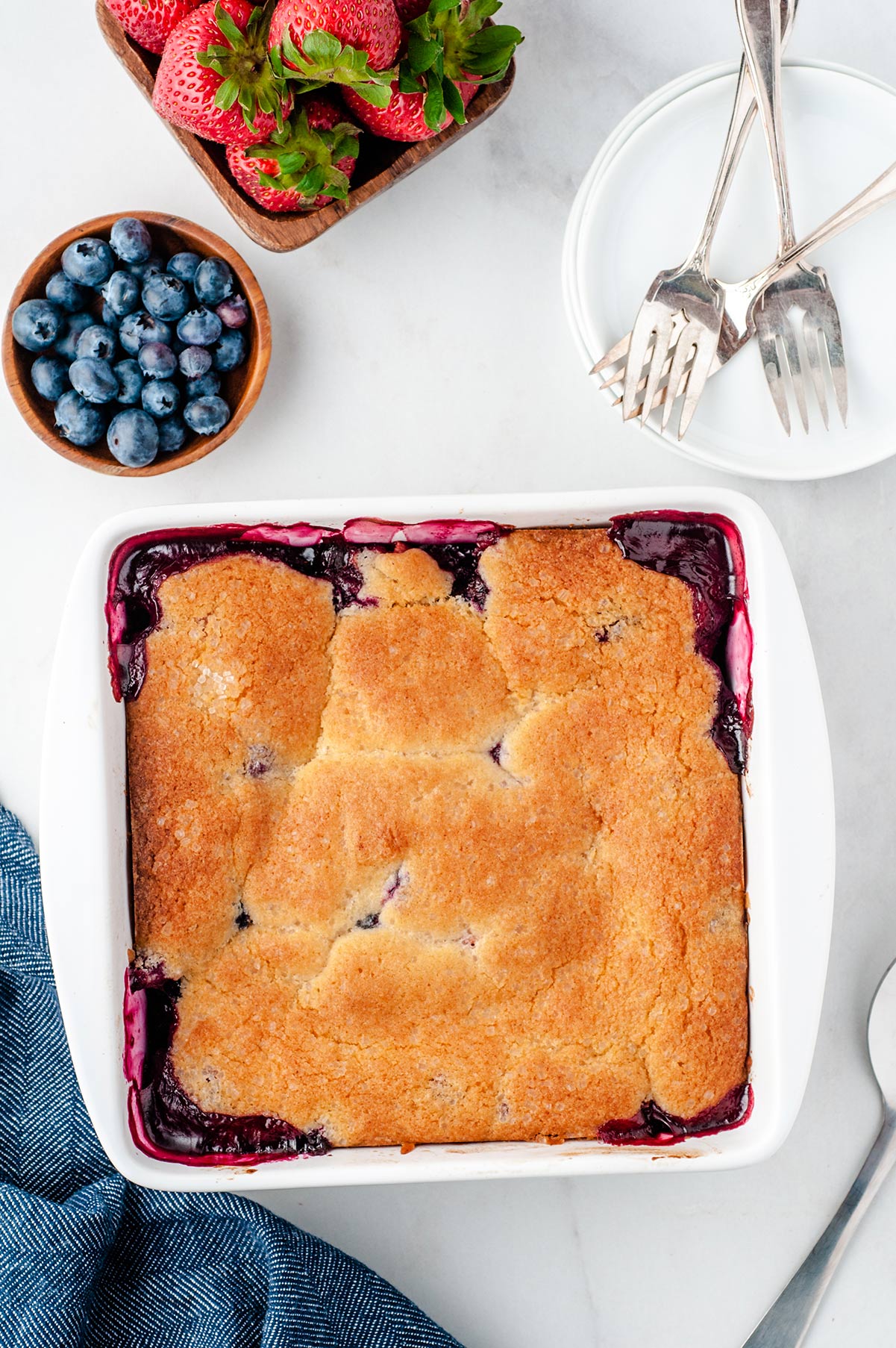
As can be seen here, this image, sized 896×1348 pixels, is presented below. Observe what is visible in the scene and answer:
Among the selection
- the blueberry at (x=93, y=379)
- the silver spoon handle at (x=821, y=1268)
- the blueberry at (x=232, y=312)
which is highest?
the blueberry at (x=93, y=379)

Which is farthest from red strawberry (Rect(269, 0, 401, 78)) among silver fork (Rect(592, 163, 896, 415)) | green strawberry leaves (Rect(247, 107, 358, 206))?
silver fork (Rect(592, 163, 896, 415))

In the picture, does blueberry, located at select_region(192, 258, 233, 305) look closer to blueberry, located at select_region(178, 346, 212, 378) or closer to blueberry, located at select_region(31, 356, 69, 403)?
blueberry, located at select_region(178, 346, 212, 378)

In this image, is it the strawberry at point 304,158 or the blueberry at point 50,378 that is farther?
the blueberry at point 50,378

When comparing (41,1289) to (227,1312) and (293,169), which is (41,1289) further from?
(293,169)

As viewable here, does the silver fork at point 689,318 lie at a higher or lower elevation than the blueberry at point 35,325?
lower

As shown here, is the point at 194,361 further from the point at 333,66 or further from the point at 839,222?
the point at 839,222

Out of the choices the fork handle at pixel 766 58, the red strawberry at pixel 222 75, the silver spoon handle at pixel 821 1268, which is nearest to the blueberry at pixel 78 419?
the red strawberry at pixel 222 75

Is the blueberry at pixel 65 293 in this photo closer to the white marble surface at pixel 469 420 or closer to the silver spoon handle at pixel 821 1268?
the white marble surface at pixel 469 420
